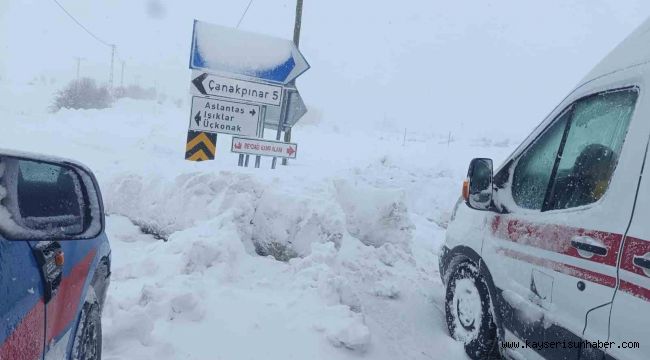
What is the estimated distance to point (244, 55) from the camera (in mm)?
8969

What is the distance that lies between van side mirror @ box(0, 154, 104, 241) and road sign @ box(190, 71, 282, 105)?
573 centimetres

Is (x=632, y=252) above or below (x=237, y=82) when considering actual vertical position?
below

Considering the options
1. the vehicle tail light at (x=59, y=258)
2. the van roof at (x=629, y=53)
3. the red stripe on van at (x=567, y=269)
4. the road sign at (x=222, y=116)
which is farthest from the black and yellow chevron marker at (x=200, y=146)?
the van roof at (x=629, y=53)

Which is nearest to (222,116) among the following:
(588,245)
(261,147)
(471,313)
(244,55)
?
(261,147)

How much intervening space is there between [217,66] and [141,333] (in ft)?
20.7

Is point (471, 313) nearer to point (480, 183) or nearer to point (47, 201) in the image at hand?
point (480, 183)

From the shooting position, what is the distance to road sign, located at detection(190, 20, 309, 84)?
851 centimetres

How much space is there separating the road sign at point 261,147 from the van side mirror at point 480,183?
6.04 m

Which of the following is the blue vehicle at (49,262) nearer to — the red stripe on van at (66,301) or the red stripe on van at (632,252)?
the red stripe on van at (66,301)

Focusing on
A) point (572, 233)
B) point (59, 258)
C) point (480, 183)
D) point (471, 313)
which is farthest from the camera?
point (471, 313)

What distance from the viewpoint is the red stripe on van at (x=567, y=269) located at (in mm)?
2186

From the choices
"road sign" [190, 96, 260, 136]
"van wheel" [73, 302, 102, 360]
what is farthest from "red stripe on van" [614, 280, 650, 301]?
"road sign" [190, 96, 260, 136]

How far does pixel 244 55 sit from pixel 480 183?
6707 millimetres

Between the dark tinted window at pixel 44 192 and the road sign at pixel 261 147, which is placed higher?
the road sign at pixel 261 147
